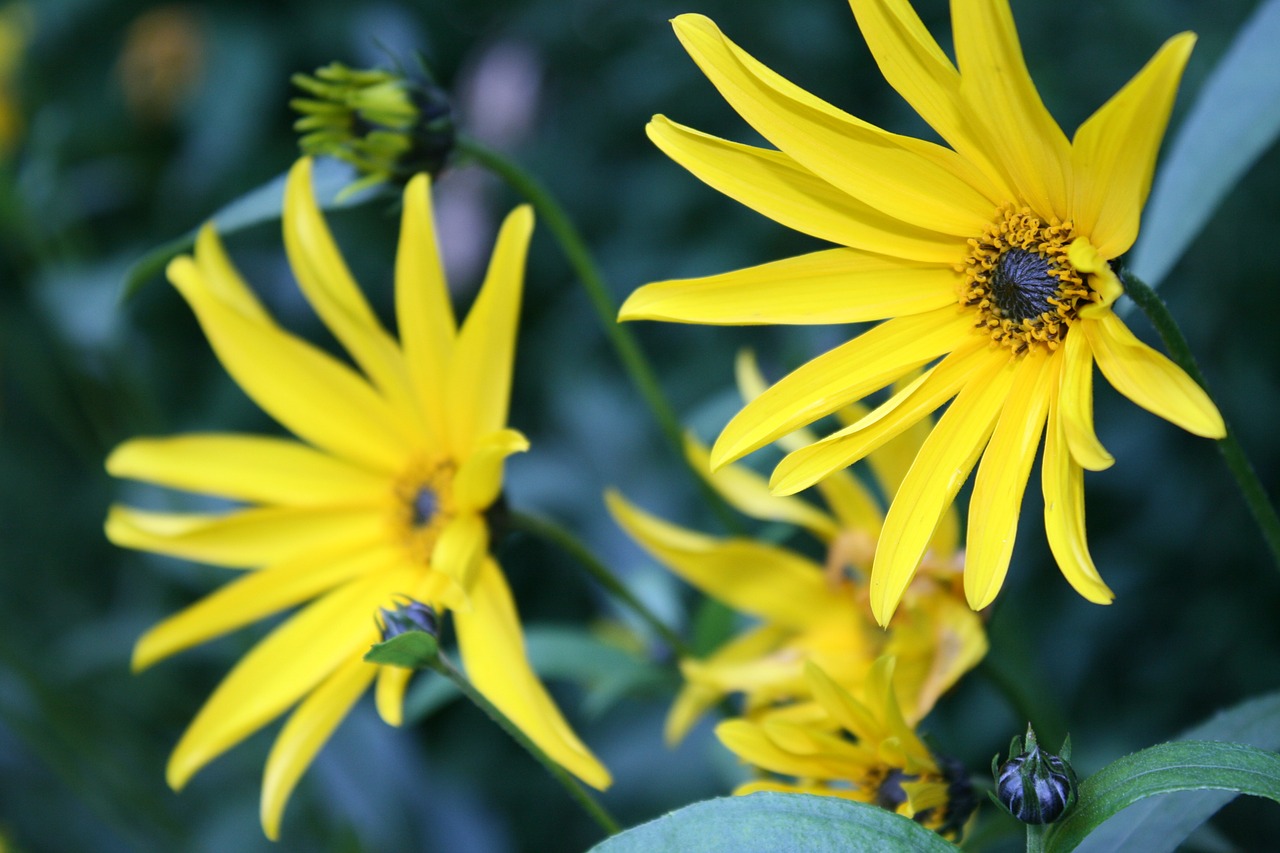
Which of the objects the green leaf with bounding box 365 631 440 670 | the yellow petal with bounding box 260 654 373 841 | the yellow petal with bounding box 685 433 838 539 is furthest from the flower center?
the yellow petal with bounding box 260 654 373 841

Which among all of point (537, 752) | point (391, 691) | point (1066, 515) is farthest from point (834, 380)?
point (391, 691)

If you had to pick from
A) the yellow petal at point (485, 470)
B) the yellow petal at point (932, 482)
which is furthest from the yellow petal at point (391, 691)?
the yellow petal at point (932, 482)

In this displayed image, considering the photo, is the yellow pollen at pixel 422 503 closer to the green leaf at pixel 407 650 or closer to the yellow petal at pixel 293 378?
the yellow petal at pixel 293 378

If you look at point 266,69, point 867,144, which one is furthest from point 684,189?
point 867,144

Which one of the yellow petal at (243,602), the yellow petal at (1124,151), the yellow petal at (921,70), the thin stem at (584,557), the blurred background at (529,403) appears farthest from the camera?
the blurred background at (529,403)

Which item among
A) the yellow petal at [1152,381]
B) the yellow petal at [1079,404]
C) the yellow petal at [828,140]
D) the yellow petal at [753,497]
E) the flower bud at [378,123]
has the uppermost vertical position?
the yellow petal at [828,140]

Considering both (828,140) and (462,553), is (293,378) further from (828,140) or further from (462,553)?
(828,140)
